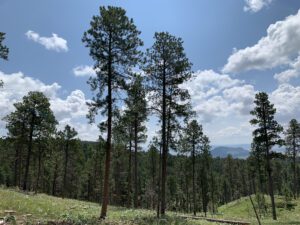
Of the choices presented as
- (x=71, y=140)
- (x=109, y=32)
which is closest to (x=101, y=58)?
(x=109, y=32)

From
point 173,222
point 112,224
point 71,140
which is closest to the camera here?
point 112,224

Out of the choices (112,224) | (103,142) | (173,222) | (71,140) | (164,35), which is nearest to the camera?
(112,224)

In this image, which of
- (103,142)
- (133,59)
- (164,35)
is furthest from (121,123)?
(164,35)

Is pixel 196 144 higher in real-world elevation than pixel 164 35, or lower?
lower

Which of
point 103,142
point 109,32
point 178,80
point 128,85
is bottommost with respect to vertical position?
point 103,142

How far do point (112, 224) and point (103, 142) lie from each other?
19.0 ft

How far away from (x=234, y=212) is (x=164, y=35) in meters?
44.2

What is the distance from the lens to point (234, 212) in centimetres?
5734

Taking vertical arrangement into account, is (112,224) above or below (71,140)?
below

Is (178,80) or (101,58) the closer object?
(101,58)

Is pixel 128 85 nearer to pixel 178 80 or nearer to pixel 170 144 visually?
pixel 178 80

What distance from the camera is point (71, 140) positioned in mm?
47969

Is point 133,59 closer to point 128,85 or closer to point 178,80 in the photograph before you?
point 128,85

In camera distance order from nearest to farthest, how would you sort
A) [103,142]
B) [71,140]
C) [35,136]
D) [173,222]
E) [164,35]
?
[173,222] → [103,142] → [164,35] → [35,136] → [71,140]
